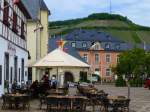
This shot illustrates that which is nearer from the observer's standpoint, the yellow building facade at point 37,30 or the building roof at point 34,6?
the yellow building facade at point 37,30

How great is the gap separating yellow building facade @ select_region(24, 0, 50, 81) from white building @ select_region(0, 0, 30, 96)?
18345 millimetres

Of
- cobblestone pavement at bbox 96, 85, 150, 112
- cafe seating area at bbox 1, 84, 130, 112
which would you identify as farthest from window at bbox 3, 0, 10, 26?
cafe seating area at bbox 1, 84, 130, 112

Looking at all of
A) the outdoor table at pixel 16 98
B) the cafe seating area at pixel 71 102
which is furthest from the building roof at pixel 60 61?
the outdoor table at pixel 16 98

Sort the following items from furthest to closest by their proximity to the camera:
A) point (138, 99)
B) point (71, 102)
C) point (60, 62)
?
point (138, 99) < point (60, 62) < point (71, 102)

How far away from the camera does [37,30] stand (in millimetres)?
71250

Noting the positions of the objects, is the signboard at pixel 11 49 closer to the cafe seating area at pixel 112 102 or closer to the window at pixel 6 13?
the window at pixel 6 13

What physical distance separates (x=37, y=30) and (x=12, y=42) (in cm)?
2987

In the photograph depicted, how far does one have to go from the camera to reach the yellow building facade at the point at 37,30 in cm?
7038

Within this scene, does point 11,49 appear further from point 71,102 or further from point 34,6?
point 34,6

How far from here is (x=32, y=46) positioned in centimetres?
7212

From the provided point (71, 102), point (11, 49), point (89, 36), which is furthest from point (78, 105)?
point (89, 36)

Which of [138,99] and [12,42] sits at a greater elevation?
[12,42]

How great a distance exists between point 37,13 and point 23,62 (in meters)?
26.9

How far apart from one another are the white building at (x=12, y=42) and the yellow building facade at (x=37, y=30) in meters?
18.3
